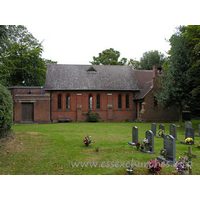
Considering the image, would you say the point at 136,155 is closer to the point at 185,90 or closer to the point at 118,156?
the point at 118,156

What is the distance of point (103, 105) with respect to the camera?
105 ft

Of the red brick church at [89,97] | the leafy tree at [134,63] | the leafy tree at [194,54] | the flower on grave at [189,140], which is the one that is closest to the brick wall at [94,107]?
the red brick church at [89,97]

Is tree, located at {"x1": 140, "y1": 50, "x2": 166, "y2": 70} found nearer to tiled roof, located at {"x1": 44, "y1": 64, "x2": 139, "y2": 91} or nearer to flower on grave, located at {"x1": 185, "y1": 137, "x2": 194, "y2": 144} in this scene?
tiled roof, located at {"x1": 44, "y1": 64, "x2": 139, "y2": 91}

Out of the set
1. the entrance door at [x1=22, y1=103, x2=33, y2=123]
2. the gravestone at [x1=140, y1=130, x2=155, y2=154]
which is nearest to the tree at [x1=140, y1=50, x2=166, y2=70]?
the entrance door at [x1=22, y1=103, x2=33, y2=123]

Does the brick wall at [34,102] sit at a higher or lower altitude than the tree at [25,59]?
lower

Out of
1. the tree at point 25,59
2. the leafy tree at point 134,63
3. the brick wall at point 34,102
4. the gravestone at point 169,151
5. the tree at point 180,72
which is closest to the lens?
the gravestone at point 169,151

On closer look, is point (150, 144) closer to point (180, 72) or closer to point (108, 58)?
point (180, 72)

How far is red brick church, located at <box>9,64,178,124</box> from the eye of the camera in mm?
29453

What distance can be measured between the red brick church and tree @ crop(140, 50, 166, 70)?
1952 cm

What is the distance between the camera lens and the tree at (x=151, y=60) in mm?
52794

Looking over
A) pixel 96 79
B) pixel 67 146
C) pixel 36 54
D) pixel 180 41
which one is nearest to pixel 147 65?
pixel 96 79

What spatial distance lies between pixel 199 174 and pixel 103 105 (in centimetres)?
2474

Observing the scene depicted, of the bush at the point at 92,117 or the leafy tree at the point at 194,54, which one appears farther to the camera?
the bush at the point at 92,117

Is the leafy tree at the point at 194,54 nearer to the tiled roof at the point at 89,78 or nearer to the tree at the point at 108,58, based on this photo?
the tiled roof at the point at 89,78
